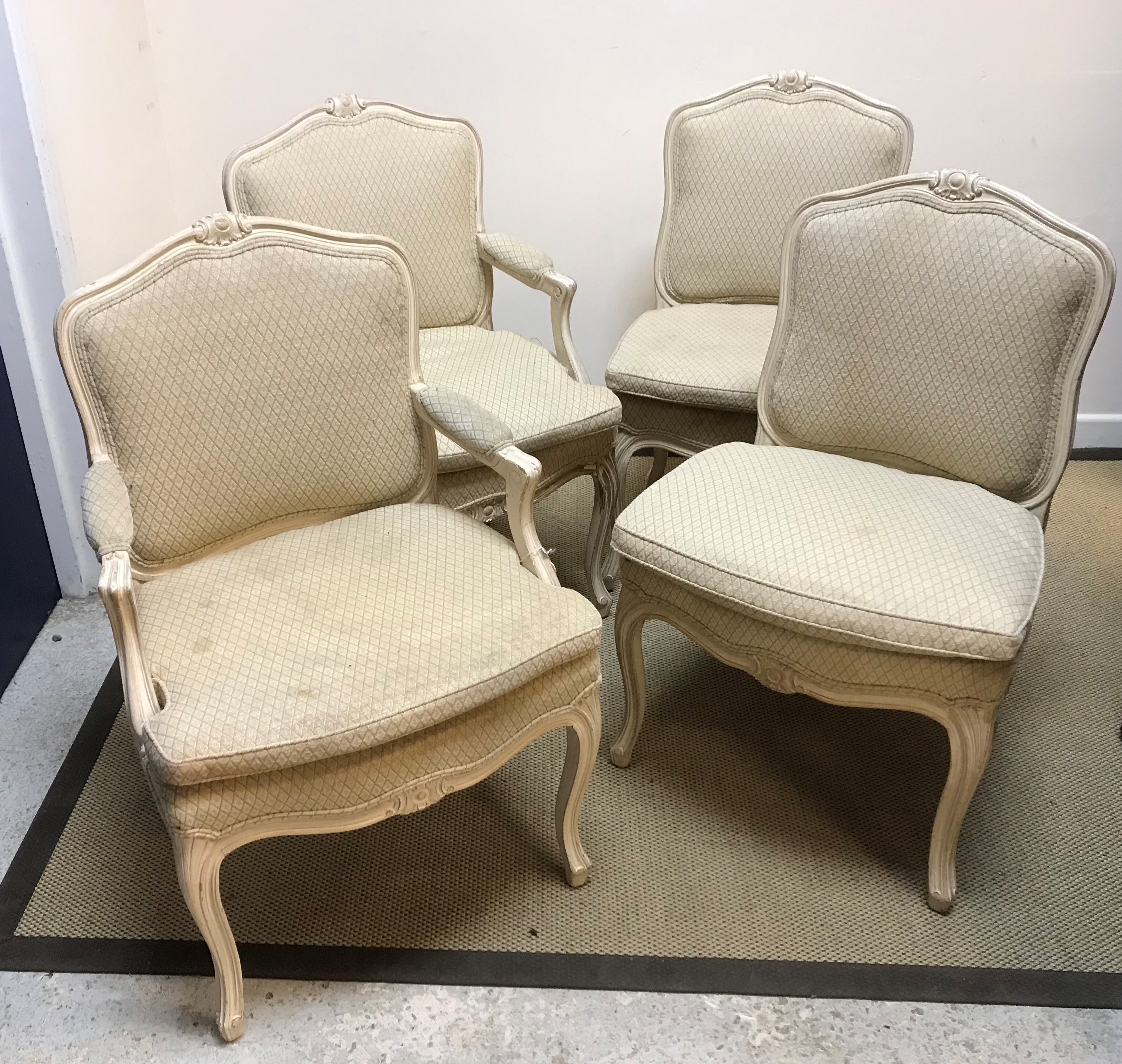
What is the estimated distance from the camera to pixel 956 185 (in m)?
1.70

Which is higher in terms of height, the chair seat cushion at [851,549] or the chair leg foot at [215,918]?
the chair seat cushion at [851,549]

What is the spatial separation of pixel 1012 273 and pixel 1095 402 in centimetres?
157

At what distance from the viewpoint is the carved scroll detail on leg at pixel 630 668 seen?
5.71ft

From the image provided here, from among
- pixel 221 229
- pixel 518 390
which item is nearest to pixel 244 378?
pixel 221 229

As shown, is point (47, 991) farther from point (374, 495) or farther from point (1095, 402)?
point (1095, 402)

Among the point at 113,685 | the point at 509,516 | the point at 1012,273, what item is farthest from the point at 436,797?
the point at 1012,273

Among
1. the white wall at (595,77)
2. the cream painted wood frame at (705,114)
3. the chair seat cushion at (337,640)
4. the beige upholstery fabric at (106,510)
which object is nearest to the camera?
the chair seat cushion at (337,640)

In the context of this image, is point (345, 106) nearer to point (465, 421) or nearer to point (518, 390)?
point (518, 390)

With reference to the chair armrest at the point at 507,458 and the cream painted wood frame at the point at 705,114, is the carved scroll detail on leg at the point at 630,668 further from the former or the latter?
the cream painted wood frame at the point at 705,114

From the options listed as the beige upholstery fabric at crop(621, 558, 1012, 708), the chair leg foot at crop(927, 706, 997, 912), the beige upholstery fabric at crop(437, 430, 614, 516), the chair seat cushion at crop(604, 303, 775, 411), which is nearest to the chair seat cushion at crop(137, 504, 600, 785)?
the beige upholstery fabric at crop(621, 558, 1012, 708)

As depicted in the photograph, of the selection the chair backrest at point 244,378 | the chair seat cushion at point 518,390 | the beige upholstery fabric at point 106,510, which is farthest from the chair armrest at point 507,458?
the beige upholstery fabric at point 106,510

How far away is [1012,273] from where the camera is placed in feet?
5.42

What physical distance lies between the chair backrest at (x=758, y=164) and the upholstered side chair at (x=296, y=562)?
1034mm

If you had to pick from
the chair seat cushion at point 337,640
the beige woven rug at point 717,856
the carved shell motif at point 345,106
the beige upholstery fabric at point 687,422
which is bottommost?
the beige woven rug at point 717,856
